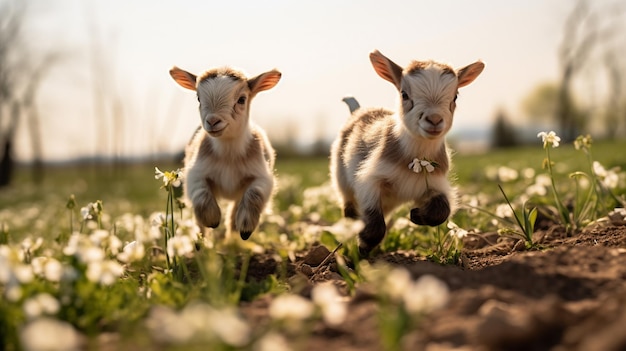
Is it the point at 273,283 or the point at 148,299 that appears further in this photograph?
the point at 273,283

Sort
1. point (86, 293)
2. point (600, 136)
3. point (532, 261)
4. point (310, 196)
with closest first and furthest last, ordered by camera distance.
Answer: point (86, 293), point (532, 261), point (310, 196), point (600, 136)

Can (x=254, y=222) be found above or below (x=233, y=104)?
below

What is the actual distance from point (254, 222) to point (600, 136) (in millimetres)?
57963

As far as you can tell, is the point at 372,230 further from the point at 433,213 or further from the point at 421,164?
the point at 421,164

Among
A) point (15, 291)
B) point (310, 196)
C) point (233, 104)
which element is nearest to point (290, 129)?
point (310, 196)

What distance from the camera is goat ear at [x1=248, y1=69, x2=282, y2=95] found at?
6.72 metres

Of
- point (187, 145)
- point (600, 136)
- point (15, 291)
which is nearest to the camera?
point (15, 291)

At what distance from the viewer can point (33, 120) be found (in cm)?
3528

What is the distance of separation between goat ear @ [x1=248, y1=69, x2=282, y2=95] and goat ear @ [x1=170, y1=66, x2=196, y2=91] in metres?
0.60

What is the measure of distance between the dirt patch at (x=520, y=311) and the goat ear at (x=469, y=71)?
2334mm

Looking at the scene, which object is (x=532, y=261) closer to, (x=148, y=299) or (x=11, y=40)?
(x=148, y=299)

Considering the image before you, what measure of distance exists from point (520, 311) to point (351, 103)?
5281mm

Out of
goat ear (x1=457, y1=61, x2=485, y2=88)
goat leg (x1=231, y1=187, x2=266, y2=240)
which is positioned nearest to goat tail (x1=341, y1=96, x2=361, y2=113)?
goat ear (x1=457, y1=61, x2=485, y2=88)

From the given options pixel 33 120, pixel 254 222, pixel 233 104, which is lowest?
pixel 33 120
